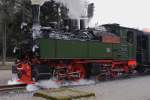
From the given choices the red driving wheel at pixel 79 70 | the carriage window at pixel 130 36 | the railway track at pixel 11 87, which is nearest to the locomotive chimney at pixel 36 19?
the railway track at pixel 11 87

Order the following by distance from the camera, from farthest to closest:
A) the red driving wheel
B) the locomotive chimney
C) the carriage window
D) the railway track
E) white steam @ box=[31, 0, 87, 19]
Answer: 1. the carriage window
2. white steam @ box=[31, 0, 87, 19]
3. the red driving wheel
4. the locomotive chimney
5. the railway track

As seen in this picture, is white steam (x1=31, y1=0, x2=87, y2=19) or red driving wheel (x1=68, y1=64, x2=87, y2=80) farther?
white steam (x1=31, y1=0, x2=87, y2=19)

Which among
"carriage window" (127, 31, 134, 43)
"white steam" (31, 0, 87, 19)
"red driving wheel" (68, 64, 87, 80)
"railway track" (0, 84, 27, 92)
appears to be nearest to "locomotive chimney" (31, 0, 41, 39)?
"railway track" (0, 84, 27, 92)

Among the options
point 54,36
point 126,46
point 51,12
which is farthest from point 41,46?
point 51,12

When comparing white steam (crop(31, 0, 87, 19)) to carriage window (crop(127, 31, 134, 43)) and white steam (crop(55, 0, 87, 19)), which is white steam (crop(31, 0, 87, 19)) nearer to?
white steam (crop(55, 0, 87, 19))

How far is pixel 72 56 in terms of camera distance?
13.5 metres

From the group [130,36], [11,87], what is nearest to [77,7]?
[130,36]

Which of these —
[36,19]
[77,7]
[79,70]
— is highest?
[77,7]

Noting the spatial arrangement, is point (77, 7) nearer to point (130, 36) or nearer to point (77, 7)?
point (77, 7)

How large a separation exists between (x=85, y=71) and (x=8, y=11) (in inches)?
566

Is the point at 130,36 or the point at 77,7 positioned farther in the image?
the point at 130,36

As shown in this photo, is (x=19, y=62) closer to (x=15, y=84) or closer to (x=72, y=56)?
(x=15, y=84)

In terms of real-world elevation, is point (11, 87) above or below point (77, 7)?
below

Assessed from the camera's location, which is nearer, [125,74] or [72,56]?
[72,56]
